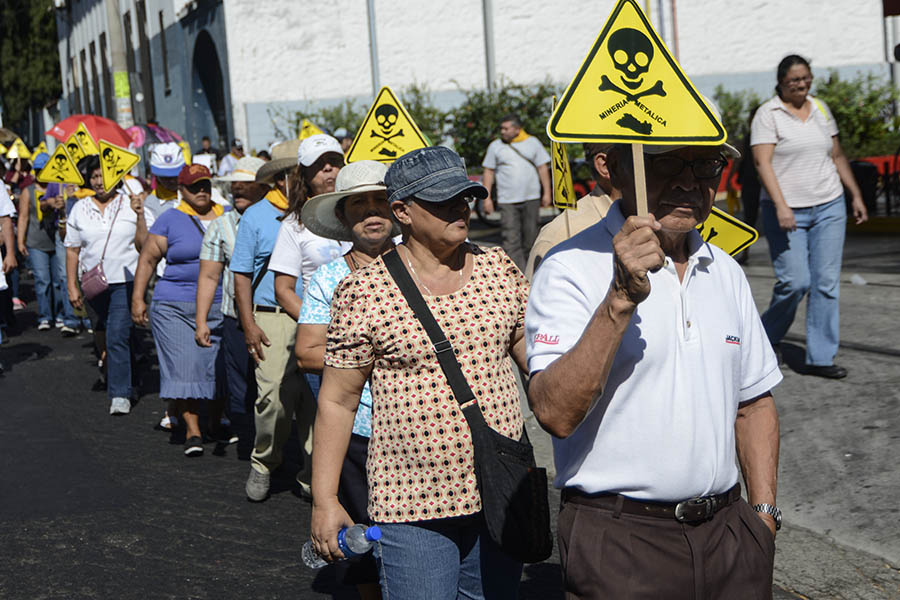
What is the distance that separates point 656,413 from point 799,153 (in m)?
5.13

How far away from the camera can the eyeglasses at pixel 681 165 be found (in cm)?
278

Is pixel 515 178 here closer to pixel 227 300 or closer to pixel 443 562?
pixel 227 300

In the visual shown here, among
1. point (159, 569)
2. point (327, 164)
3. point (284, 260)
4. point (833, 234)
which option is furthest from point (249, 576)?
point (833, 234)

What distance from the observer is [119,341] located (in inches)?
371

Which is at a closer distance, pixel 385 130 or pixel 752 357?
pixel 752 357

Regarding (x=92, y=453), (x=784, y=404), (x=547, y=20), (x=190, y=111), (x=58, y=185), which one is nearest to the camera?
(x=784, y=404)

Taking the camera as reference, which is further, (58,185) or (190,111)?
(190,111)

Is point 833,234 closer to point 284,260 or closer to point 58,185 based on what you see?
point 284,260

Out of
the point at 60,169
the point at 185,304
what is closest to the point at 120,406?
the point at 185,304

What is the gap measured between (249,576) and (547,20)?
86.9 feet

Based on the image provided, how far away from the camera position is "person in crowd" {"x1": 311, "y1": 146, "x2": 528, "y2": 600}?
3432 millimetres

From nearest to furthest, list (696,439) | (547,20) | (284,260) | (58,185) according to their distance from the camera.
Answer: (696,439), (284,260), (58,185), (547,20)

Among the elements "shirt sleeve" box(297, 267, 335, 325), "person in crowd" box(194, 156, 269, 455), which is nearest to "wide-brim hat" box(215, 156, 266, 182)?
"person in crowd" box(194, 156, 269, 455)

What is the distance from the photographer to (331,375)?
3541 millimetres
